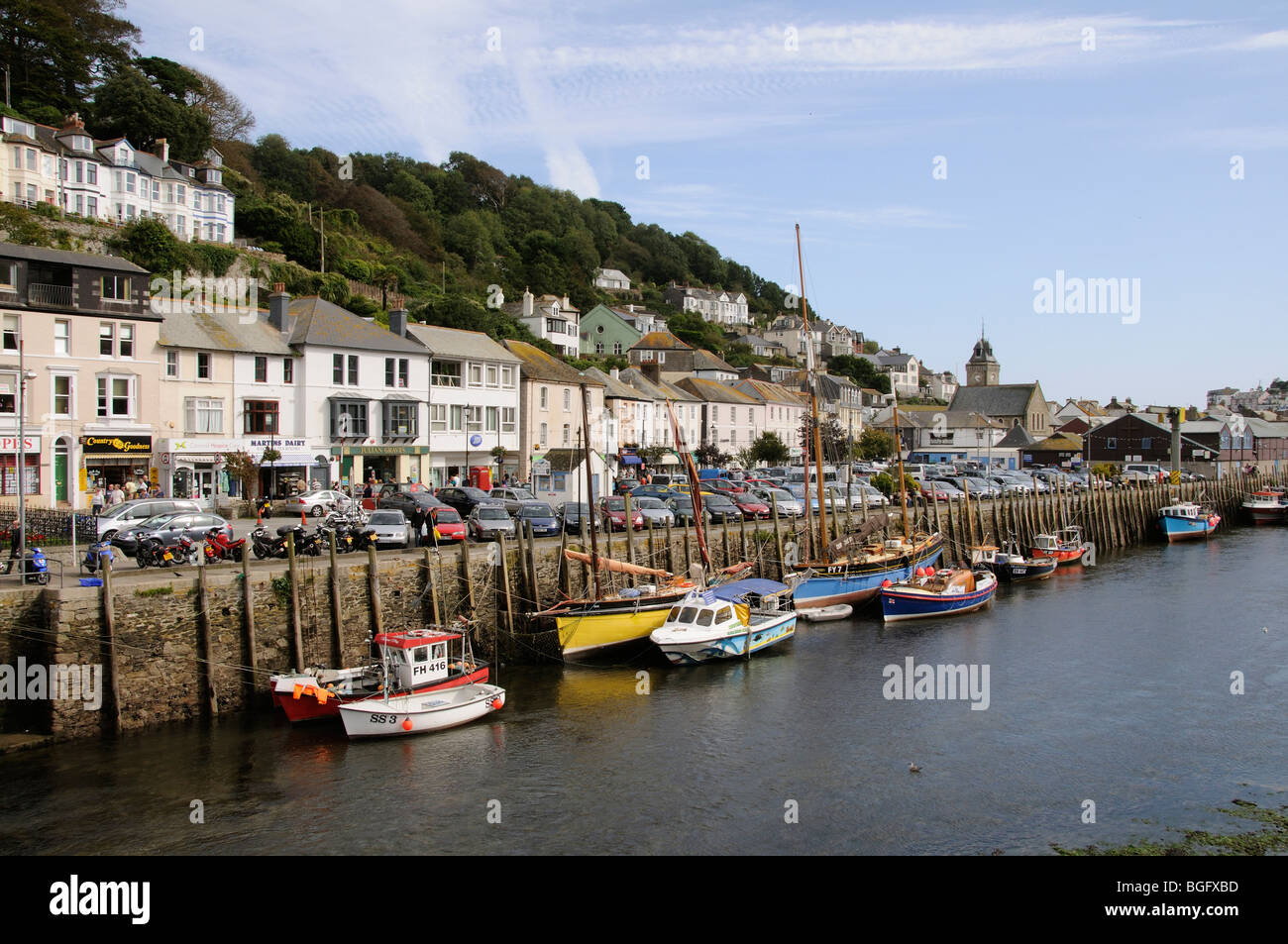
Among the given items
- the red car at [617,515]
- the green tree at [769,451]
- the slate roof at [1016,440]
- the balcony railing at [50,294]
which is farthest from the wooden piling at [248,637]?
the slate roof at [1016,440]

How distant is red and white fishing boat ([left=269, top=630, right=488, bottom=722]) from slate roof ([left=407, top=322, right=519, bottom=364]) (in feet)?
109

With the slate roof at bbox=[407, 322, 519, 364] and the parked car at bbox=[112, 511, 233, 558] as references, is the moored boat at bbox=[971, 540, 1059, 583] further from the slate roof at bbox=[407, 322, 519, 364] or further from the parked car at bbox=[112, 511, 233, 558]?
the parked car at bbox=[112, 511, 233, 558]

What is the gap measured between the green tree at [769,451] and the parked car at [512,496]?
4338 centimetres

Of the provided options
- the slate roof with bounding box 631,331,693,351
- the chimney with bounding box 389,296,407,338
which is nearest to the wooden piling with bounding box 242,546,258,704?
the chimney with bounding box 389,296,407,338

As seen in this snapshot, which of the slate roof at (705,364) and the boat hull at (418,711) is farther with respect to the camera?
the slate roof at (705,364)

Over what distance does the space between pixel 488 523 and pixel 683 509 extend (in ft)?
38.5

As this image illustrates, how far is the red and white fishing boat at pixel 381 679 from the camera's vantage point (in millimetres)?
22719

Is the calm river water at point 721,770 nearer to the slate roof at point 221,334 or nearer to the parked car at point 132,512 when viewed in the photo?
the parked car at point 132,512

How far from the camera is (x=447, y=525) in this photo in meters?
34.2

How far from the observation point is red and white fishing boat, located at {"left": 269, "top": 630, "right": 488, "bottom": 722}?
894 inches
